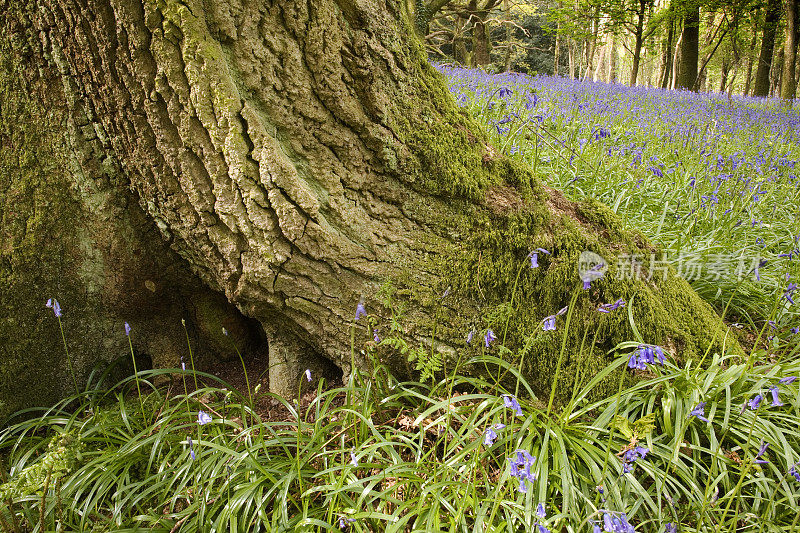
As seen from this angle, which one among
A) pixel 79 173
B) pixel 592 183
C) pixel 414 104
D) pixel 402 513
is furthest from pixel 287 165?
pixel 592 183

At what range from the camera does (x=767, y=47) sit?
1563cm

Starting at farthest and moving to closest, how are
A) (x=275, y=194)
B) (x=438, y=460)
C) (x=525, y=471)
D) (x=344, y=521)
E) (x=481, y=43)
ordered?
1. (x=481, y=43)
2. (x=438, y=460)
3. (x=275, y=194)
4. (x=344, y=521)
5. (x=525, y=471)

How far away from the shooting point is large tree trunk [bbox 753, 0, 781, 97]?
14844mm

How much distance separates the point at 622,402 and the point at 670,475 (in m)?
0.31

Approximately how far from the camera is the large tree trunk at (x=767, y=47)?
14.8 m

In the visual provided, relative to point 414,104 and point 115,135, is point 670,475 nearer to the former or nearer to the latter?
point 414,104

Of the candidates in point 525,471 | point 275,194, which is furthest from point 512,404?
A: point 275,194

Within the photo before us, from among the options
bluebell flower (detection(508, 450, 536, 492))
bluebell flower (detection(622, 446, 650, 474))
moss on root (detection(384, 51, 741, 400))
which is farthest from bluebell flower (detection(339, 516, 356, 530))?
bluebell flower (detection(622, 446, 650, 474))

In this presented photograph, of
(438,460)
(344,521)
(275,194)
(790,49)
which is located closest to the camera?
(344,521)

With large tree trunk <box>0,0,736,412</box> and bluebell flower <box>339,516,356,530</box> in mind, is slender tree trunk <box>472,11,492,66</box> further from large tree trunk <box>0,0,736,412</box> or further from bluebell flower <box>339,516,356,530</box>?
bluebell flower <box>339,516,356,530</box>

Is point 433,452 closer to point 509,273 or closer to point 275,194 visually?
point 509,273

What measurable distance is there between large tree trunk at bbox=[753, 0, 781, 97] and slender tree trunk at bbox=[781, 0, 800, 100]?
81.3 inches

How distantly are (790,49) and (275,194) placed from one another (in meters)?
16.1

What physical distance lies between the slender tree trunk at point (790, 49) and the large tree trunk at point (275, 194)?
1456 cm
